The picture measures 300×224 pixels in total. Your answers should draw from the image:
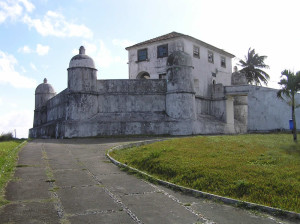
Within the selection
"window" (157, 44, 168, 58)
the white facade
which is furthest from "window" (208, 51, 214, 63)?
"window" (157, 44, 168, 58)

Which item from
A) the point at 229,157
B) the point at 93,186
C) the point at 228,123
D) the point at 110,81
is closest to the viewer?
the point at 93,186

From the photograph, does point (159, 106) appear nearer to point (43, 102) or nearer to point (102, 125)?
point (102, 125)

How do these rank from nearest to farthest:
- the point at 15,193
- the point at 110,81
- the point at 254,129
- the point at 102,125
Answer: the point at 15,193, the point at 102,125, the point at 110,81, the point at 254,129

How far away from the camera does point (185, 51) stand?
2775cm

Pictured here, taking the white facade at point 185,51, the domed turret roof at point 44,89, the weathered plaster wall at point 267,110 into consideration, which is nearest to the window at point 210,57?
the white facade at point 185,51

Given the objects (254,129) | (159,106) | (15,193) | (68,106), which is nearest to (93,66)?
(68,106)

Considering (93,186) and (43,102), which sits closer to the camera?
(93,186)

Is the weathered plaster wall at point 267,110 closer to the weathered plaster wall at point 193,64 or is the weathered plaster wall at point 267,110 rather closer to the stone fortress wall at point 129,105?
the weathered plaster wall at point 193,64

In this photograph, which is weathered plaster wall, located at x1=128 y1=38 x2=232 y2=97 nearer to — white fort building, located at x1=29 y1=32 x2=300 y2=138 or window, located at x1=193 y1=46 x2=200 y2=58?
white fort building, located at x1=29 y1=32 x2=300 y2=138

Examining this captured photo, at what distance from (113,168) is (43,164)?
8.05 feet

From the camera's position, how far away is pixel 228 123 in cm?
2953

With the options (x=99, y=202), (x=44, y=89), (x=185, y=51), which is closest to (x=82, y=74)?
(x=185, y=51)

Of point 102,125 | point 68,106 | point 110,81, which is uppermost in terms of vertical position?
point 110,81

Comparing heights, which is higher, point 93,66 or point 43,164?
point 93,66
